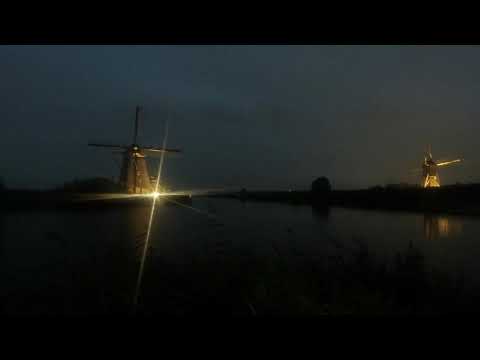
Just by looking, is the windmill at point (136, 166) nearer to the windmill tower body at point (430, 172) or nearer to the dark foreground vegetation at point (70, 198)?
the dark foreground vegetation at point (70, 198)

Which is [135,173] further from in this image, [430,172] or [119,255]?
[430,172]

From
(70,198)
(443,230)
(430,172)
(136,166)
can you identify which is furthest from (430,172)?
(70,198)

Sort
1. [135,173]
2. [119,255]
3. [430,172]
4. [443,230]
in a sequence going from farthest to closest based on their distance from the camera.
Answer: [430,172]
[135,173]
[443,230]
[119,255]

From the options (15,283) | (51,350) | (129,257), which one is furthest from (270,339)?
(15,283)

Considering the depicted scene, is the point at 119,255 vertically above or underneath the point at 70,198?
underneath

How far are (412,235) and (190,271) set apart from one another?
8.50m

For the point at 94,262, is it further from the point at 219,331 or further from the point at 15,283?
the point at 219,331

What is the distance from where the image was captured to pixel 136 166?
28.9 meters

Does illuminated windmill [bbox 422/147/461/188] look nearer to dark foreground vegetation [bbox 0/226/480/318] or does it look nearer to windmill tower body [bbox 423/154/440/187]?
windmill tower body [bbox 423/154/440/187]

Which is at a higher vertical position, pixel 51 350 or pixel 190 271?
pixel 51 350
